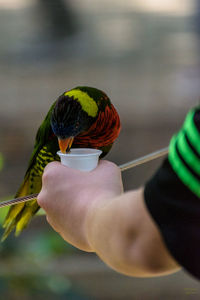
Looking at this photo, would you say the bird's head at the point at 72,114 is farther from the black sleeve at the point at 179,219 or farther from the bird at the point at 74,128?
the black sleeve at the point at 179,219

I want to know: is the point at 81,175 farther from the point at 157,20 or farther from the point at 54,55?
the point at 157,20

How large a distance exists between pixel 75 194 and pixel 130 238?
0.08m

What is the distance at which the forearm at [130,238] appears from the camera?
0.35 metres

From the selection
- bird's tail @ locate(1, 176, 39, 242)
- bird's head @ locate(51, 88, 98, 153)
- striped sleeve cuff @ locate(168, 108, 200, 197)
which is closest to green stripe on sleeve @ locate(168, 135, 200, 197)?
striped sleeve cuff @ locate(168, 108, 200, 197)

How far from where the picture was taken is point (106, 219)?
380mm

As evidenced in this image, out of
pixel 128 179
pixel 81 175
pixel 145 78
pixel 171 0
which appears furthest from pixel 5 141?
pixel 81 175

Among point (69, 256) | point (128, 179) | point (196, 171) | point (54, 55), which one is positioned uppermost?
point (196, 171)

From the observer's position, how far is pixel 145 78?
2.95 m

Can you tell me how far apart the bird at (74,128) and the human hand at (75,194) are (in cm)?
33

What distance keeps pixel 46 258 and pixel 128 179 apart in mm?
584

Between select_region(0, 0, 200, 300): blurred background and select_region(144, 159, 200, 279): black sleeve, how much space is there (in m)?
1.88

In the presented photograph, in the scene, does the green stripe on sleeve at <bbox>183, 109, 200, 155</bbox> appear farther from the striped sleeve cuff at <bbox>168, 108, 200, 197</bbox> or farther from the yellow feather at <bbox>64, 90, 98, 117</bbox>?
the yellow feather at <bbox>64, 90, 98, 117</bbox>

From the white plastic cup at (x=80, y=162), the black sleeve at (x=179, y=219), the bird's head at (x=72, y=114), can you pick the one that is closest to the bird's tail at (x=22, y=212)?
the bird's head at (x=72, y=114)

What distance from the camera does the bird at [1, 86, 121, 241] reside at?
83 centimetres
